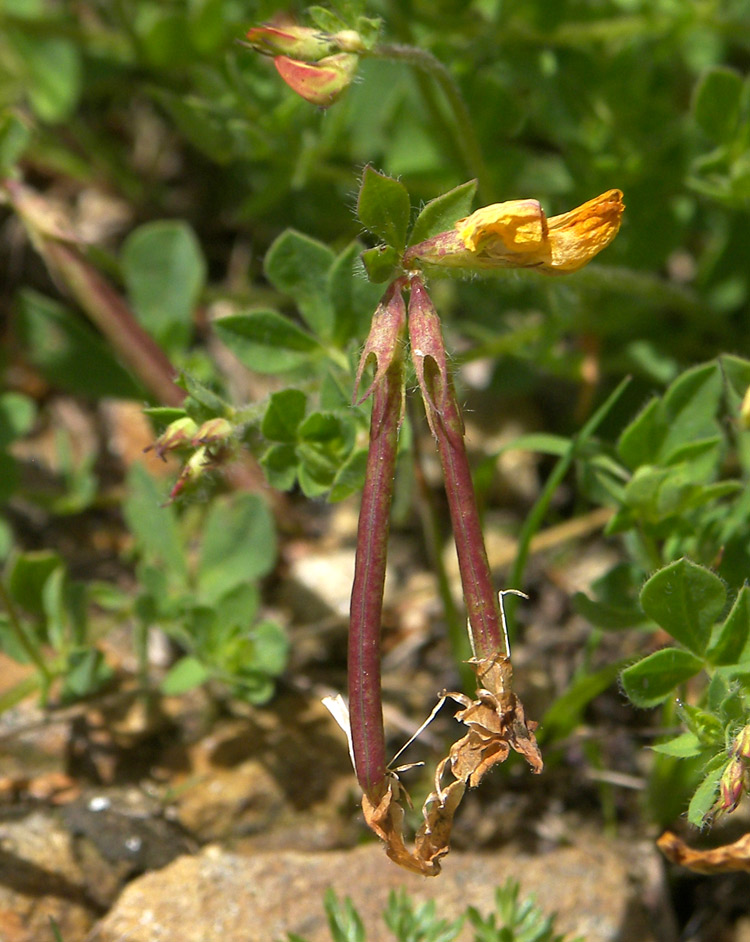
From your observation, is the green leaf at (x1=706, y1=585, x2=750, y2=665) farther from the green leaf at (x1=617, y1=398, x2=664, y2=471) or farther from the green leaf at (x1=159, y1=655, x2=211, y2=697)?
the green leaf at (x1=159, y1=655, x2=211, y2=697)

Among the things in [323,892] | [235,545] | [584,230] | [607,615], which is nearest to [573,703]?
[607,615]

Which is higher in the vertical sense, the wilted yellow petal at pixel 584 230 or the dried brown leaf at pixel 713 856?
the wilted yellow petal at pixel 584 230

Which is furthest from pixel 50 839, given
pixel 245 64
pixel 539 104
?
pixel 539 104

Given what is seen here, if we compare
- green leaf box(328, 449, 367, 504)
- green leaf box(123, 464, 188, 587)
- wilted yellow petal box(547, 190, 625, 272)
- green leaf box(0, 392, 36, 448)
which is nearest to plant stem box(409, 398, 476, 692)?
green leaf box(328, 449, 367, 504)

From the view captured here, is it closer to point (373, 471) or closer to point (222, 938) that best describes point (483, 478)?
point (373, 471)

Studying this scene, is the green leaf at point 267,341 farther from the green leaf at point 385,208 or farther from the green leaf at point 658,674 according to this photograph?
the green leaf at point 658,674

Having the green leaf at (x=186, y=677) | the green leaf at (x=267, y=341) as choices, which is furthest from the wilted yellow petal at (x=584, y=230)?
the green leaf at (x=186, y=677)

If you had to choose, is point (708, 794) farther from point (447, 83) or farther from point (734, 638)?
point (447, 83)
